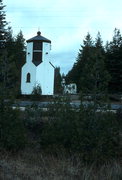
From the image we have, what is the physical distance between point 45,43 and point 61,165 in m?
46.9

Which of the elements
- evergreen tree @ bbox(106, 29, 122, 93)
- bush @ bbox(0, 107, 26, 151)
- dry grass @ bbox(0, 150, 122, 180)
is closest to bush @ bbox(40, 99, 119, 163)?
bush @ bbox(0, 107, 26, 151)

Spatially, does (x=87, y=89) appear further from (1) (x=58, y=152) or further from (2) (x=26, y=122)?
(2) (x=26, y=122)

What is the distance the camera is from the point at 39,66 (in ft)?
179

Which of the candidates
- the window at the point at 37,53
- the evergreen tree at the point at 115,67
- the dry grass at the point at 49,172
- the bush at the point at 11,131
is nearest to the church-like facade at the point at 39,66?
the window at the point at 37,53

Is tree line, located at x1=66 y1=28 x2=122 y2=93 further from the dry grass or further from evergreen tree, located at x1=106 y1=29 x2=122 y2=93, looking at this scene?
the dry grass

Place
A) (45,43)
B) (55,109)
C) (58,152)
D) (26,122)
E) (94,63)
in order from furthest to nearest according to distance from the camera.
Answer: (45,43)
(26,122)
(55,109)
(94,63)
(58,152)

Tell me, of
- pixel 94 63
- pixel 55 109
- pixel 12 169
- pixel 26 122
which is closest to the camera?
pixel 12 169

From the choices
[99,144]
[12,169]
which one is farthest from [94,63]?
[12,169]

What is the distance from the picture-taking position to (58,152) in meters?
11.1

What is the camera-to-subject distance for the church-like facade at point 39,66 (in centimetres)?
5447

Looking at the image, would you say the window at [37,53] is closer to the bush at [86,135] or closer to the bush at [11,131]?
the bush at [11,131]

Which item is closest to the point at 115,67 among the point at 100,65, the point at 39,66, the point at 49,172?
the point at 39,66

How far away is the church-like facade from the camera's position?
179ft

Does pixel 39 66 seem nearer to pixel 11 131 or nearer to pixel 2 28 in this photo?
pixel 2 28
